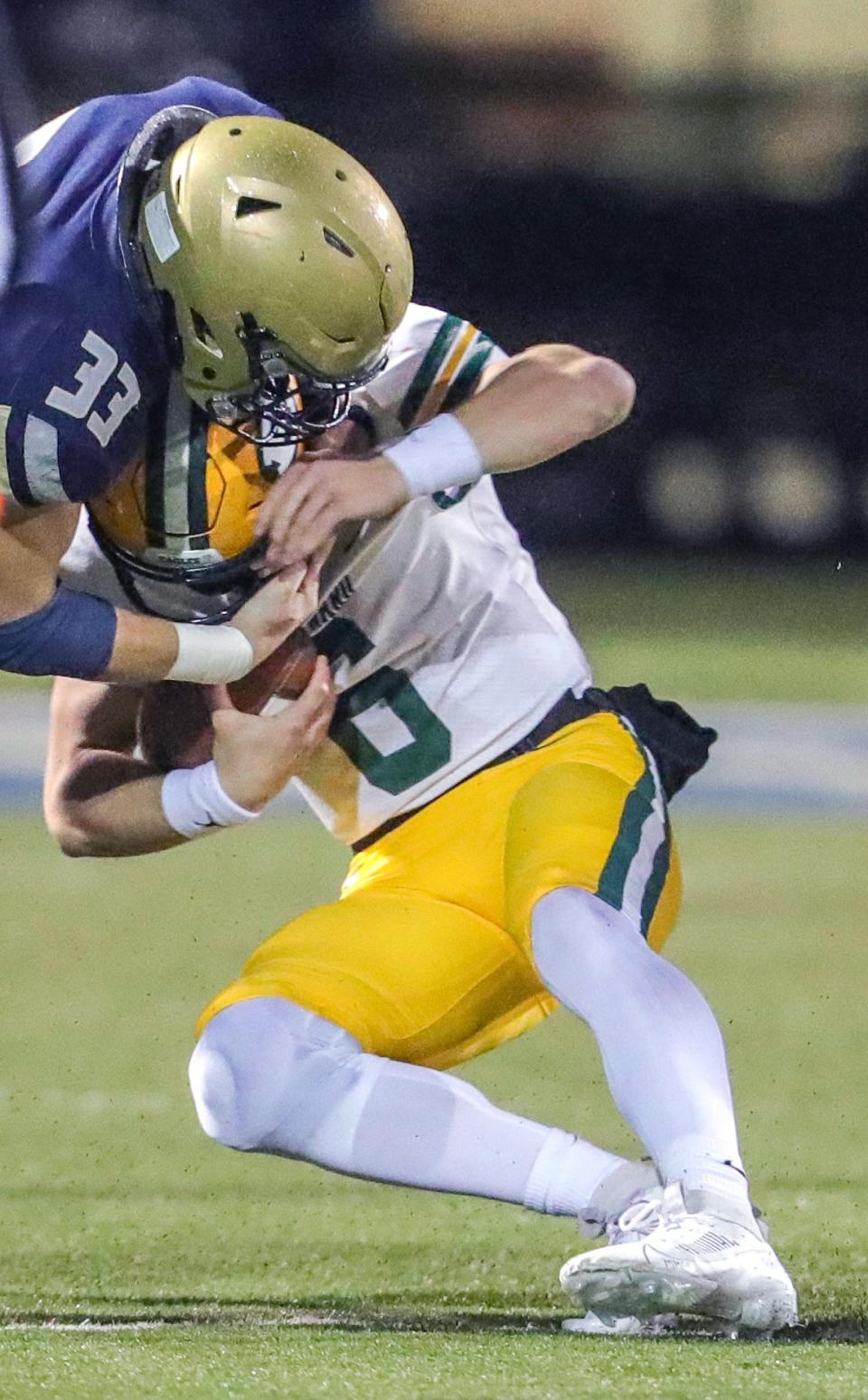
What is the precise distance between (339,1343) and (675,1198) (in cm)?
38

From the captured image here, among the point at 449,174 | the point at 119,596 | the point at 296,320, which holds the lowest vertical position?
the point at 449,174

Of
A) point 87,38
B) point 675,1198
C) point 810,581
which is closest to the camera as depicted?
point 675,1198

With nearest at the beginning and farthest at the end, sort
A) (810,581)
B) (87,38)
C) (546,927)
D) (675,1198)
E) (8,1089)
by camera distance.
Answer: (675,1198)
(546,927)
(8,1089)
(87,38)
(810,581)

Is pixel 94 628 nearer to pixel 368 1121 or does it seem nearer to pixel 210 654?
pixel 210 654

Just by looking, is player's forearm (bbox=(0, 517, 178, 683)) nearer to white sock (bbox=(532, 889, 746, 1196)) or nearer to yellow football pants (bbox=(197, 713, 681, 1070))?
yellow football pants (bbox=(197, 713, 681, 1070))

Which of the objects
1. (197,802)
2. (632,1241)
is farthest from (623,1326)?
(197,802)

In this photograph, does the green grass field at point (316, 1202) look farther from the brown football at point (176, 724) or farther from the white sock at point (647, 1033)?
the brown football at point (176, 724)

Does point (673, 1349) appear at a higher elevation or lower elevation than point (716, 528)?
higher

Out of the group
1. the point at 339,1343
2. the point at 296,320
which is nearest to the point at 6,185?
the point at 296,320

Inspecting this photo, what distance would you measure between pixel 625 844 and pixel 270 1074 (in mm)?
463

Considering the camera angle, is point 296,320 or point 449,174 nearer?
point 296,320

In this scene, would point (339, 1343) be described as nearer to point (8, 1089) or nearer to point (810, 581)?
point (8, 1089)

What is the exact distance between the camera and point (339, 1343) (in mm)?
2383

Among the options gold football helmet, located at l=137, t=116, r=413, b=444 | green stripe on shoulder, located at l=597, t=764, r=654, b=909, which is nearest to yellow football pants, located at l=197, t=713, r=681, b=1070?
green stripe on shoulder, located at l=597, t=764, r=654, b=909
